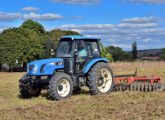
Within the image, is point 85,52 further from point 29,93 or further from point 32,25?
point 32,25

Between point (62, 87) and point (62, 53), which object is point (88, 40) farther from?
point (62, 87)

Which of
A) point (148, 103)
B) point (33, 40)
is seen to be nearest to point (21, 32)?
point (33, 40)

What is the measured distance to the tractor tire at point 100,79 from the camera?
10.8 meters

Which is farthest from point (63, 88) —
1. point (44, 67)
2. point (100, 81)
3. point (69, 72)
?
point (100, 81)

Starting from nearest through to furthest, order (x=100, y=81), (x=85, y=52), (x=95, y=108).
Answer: (x=95, y=108)
(x=85, y=52)
(x=100, y=81)

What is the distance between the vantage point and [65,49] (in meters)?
11.1

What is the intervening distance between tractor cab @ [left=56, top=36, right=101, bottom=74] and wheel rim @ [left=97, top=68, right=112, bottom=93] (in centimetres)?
70

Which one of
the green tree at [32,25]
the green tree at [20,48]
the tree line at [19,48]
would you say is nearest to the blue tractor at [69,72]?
the tree line at [19,48]

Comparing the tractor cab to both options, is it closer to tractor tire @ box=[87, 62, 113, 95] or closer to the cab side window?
the cab side window

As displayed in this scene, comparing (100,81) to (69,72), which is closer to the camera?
(69,72)

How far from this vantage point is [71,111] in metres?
8.02

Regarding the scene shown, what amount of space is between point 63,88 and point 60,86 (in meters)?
0.18

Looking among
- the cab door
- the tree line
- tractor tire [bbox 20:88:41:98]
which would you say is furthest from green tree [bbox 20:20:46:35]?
tractor tire [bbox 20:88:41:98]

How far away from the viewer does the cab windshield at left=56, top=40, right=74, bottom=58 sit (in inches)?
427
